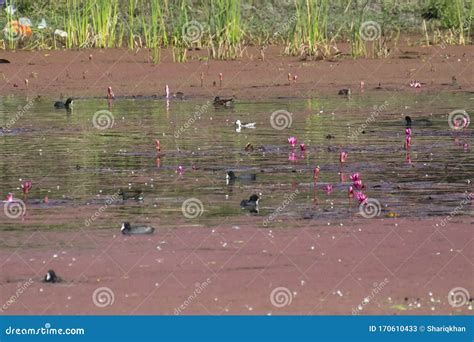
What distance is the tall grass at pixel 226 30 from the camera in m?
22.0

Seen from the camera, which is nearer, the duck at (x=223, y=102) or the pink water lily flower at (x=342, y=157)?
the pink water lily flower at (x=342, y=157)

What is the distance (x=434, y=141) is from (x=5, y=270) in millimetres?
6933

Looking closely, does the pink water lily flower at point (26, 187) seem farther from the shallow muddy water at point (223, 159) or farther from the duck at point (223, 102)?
the duck at point (223, 102)

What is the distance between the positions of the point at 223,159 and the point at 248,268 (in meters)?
4.91

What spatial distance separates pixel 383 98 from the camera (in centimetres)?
1914

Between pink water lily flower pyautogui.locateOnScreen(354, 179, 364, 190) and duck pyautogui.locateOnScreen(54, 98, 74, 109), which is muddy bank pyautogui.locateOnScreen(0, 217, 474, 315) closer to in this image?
pink water lily flower pyautogui.locateOnScreen(354, 179, 364, 190)

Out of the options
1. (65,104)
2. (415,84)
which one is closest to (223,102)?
(65,104)

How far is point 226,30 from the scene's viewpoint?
→ 2233cm

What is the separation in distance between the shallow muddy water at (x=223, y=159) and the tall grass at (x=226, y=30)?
3034mm

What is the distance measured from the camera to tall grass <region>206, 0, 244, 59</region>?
867 inches

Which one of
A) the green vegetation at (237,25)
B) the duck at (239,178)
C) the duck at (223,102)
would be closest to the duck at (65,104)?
the duck at (223,102)

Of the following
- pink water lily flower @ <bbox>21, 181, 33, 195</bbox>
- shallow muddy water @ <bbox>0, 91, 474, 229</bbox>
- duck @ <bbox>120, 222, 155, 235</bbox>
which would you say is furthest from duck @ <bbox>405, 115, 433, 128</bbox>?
duck @ <bbox>120, 222, 155, 235</bbox>

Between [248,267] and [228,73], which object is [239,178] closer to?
[248,267]

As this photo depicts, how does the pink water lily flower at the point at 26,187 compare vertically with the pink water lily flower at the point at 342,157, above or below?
below
